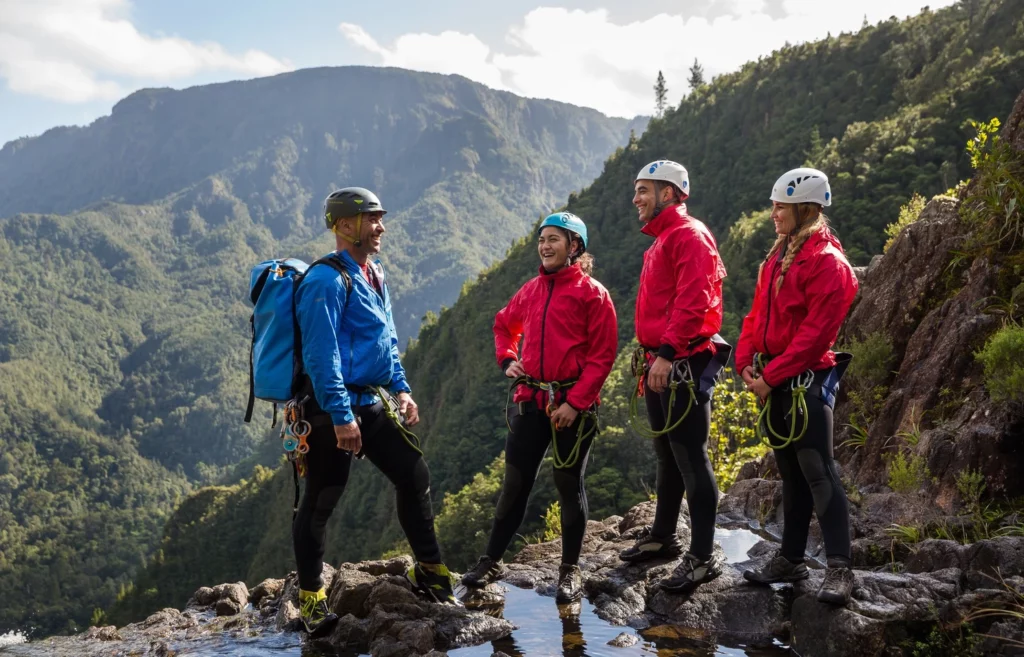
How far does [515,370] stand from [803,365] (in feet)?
5.79

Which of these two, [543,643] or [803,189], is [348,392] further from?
[803,189]

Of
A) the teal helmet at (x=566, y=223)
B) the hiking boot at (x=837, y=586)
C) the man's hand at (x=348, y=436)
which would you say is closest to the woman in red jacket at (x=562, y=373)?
the teal helmet at (x=566, y=223)

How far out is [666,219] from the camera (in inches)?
196

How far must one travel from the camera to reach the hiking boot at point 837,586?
4094 millimetres

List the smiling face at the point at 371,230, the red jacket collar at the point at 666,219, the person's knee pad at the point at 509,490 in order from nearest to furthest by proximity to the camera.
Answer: the smiling face at the point at 371,230 < the red jacket collar at the point at 666,219 < the person's knee pad at the point at 509,490

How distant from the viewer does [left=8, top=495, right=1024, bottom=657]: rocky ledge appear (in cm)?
392

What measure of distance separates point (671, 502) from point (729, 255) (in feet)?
180

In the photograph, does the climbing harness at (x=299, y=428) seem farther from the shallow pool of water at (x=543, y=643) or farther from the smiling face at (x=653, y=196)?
the smiling face at (x=653, y=196)

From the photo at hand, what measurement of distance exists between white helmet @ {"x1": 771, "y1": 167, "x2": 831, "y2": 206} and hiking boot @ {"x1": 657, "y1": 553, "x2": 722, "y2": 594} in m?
2.19

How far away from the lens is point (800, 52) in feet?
315

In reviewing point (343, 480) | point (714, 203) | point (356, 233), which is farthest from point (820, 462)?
point (714, 203)

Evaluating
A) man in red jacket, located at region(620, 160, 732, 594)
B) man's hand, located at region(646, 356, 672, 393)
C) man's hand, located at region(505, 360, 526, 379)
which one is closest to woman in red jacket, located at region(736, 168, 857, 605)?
man in red jacket, located at region(620, 160, 732, 594)

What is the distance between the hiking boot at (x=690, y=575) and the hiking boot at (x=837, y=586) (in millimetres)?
771

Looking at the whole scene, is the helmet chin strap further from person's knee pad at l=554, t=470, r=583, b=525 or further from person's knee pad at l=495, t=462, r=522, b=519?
person's knee pad at l=554, t=470, r=583, b=525
